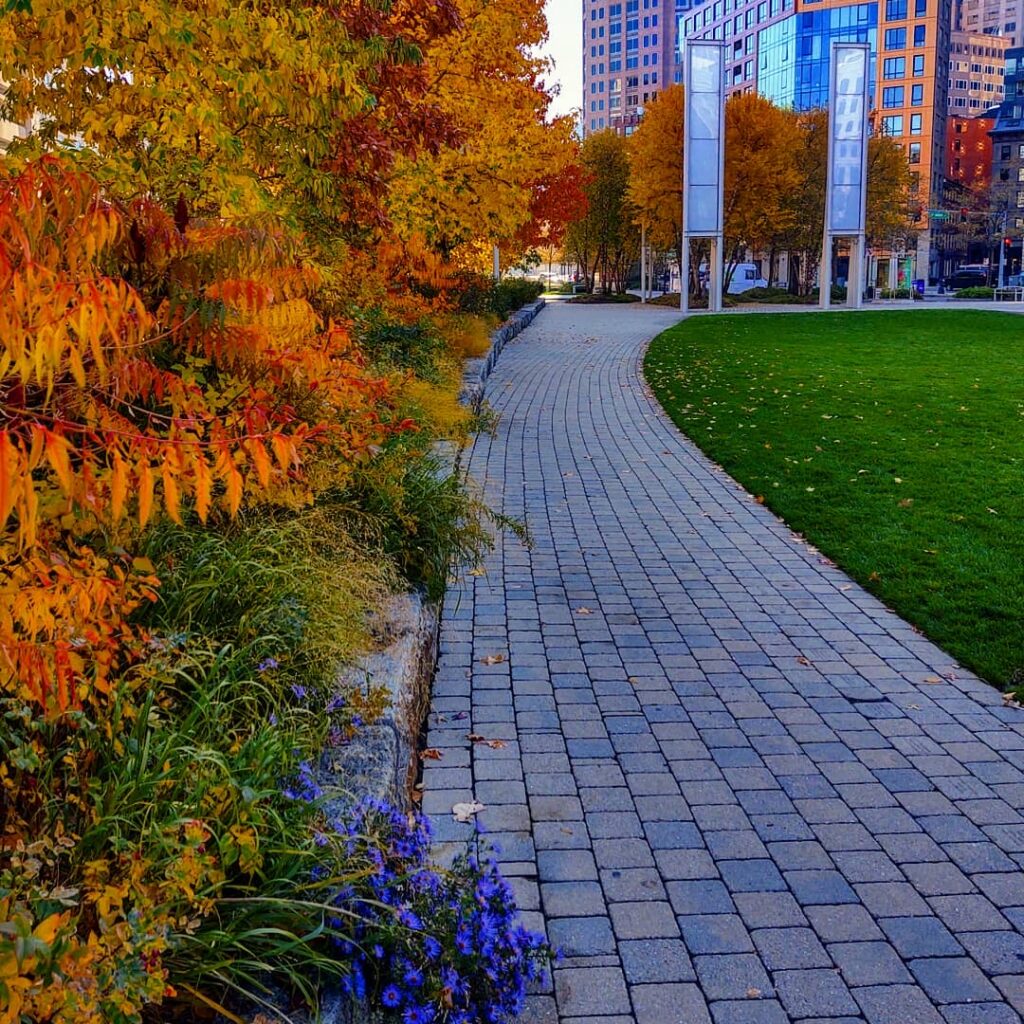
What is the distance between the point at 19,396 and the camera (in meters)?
2.64

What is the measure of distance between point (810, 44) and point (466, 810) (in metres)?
103

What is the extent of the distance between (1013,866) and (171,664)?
10.3ft

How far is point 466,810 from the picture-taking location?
4.28 meters

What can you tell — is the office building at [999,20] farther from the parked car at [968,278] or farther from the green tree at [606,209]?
the green tree at [606,209]

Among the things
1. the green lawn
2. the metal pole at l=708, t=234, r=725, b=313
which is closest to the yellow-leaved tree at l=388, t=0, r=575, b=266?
the green lawn

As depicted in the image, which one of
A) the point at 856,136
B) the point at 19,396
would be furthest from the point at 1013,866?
the point at 856,136

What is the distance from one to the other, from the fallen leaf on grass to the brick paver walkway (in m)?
0.07

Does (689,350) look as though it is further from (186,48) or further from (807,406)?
(186,48)

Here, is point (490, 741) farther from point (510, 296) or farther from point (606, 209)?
point (606, 209)

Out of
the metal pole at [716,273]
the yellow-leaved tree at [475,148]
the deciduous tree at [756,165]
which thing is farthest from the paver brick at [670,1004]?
the deciduous tree at [756,165]

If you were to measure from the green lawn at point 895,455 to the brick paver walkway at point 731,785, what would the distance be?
1.47 ft

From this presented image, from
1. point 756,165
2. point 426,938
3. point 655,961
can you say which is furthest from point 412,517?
point 756,165

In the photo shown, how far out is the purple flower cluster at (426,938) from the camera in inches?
107

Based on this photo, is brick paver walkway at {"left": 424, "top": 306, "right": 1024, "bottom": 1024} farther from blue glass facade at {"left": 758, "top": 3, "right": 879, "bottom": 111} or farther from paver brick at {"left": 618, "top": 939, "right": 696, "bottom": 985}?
blue glass facade at {"left": 758, "top": 3, "right": 879, "bottom": 111}
